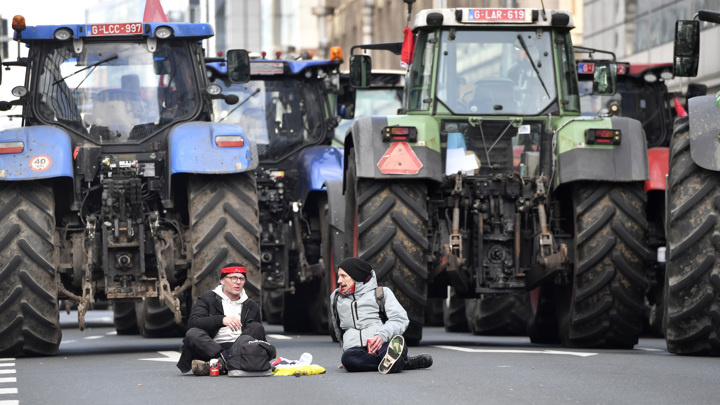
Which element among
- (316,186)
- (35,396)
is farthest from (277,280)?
(35,396)

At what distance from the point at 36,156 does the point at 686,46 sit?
18.6ft

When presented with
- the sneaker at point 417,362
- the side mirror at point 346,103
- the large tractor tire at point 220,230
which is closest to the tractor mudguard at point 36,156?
the large tractor tire at point 220,230

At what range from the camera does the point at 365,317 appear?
1305 cm

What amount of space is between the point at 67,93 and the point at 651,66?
7.83 metres

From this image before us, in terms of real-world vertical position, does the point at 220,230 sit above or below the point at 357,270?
below

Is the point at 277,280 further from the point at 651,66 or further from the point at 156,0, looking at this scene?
the point at 651,66

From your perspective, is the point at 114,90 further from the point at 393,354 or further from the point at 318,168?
the point at 393,354

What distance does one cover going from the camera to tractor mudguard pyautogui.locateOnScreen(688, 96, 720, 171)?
1355 centimetres

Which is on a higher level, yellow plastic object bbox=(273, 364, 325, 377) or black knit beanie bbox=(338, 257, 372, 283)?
black knit beanie bbox=(338, 257, 372, 283)

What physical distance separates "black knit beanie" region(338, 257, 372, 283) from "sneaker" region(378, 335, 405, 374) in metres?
0.66

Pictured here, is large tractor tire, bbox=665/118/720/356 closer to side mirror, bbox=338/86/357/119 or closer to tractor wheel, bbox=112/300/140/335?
side mirror, bbox=338/86/357/119

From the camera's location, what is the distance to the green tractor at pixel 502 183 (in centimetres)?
1509

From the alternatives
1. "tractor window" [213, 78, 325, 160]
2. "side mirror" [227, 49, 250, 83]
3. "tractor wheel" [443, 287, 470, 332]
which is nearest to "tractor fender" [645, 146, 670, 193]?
"tractor wheel" [443, 287, 470, 332]

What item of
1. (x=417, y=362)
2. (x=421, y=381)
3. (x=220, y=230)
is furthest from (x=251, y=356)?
(x=220, y=230)
